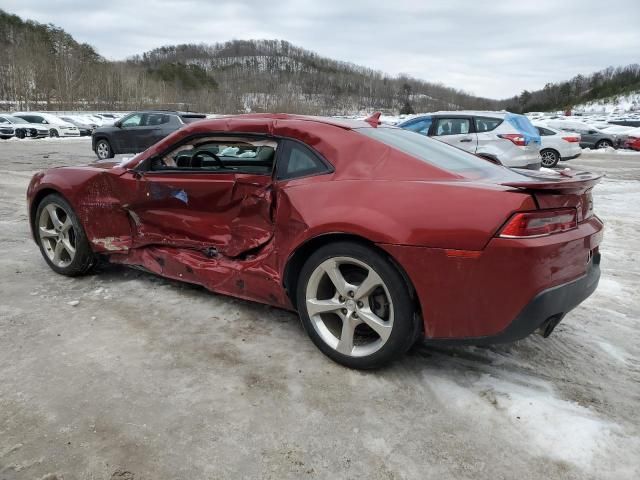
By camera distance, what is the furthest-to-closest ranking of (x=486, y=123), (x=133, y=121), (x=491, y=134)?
(x=133, y=121) → (x=486, y=123) → (x=491, y=134)

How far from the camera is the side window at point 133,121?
47.7ft

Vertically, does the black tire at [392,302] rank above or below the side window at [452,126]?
below

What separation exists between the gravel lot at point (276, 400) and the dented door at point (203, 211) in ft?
1.65

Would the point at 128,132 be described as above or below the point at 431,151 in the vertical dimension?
above

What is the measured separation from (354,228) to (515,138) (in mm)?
7683

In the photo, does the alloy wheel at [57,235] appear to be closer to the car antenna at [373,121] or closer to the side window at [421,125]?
the car antenna at [373,121]

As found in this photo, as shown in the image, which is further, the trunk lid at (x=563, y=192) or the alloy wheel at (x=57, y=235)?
the alloy wheel at (x=57, y=235)

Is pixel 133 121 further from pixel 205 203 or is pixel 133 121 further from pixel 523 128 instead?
pixel 205 203

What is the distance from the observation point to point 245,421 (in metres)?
2.24

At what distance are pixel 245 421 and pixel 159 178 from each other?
1.97m

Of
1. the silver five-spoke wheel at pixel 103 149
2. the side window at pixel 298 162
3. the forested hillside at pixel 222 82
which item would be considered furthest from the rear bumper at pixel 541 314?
the forested hillside at pixel 222 82

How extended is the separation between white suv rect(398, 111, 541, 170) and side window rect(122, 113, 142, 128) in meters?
8.65

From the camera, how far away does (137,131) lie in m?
14.4

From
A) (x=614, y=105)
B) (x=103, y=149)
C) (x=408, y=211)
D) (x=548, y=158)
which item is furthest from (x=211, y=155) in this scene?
(x=614, y=105)
